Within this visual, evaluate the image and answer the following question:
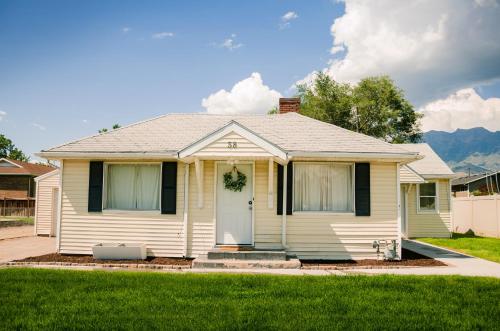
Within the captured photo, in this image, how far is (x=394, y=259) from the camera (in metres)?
10.5

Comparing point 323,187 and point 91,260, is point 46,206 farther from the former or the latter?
point 323,187

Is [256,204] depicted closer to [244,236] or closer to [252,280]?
[244,236]

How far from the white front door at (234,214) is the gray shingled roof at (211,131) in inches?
59.6

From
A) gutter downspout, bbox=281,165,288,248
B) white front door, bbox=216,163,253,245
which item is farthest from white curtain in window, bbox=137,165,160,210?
gutter downspout, bbox=281,165,288,248

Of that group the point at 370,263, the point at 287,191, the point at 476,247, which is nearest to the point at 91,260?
the point at 287,191

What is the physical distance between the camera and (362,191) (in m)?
10.7

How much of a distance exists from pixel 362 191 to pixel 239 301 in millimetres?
5904

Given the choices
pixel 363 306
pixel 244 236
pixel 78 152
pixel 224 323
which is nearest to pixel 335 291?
pixel 363 306

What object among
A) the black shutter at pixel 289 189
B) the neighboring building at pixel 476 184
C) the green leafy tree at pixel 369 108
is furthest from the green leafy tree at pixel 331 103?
the black shutter at pixel 289 189

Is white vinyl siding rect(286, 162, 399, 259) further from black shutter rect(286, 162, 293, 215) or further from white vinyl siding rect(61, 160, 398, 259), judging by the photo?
black shutter rect(286, 162, 293, 215)

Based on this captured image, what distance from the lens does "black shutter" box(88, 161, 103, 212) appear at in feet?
35.6

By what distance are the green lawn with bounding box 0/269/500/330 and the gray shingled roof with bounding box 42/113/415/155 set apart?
3919mm

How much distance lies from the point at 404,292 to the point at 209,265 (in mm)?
4407

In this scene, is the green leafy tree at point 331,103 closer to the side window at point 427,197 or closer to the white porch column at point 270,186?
the side window at point 427,197
